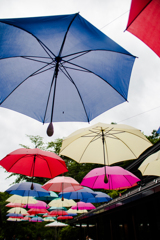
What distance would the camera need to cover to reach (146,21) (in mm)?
2248

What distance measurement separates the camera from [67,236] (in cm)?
1750

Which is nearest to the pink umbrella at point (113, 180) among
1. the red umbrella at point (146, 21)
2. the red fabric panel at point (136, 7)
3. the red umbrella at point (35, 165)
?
the red umbrella at point (35, 165)

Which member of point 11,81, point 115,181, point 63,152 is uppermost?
point 11,81

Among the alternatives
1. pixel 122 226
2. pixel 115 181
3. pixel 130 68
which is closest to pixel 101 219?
pixel 122 226

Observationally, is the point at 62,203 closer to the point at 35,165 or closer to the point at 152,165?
the point at 35,165

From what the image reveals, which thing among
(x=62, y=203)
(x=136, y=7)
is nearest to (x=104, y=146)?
(x=136, y=7)

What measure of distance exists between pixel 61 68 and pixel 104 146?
8.37 ft

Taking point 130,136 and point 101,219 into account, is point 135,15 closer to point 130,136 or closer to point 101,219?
point 130,136

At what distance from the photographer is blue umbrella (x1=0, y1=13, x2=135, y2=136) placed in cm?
263

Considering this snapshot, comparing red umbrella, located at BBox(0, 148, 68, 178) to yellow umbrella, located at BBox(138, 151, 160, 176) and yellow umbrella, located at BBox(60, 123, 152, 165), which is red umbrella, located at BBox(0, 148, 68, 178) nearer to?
yellow umbrella, located at BBox(60, 123, 152, 165)

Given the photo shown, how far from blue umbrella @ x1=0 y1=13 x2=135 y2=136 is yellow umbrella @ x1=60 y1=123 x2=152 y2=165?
1073 mm

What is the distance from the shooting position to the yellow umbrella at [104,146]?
465cm

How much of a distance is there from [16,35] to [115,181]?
17.4ft

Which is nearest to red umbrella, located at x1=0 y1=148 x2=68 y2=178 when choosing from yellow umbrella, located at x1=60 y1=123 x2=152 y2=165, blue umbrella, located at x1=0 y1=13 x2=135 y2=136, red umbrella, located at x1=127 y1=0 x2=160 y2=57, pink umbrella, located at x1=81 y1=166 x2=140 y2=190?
yellow umbrella, located at x1=60 y1=123 x2=152 y2=165
